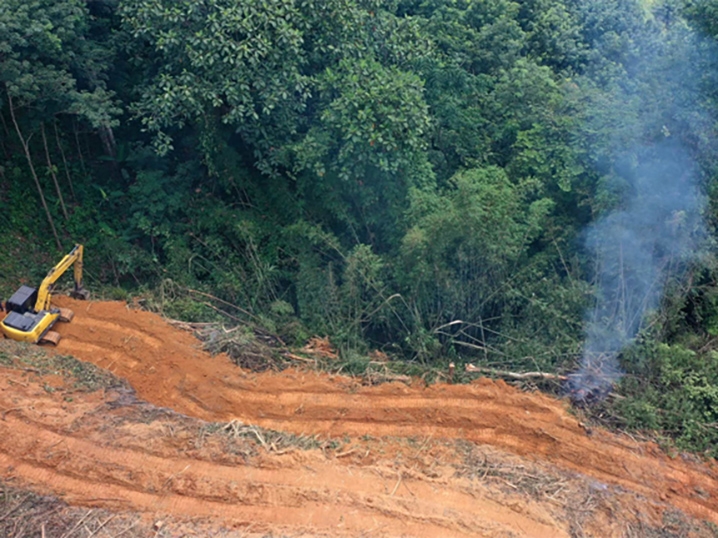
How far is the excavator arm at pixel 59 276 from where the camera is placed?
328 inches

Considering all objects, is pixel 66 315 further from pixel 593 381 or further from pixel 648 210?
pixel 648 210

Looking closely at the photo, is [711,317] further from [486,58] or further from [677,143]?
[486,58]

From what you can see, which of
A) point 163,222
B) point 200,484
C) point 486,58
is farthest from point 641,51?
point 200,484

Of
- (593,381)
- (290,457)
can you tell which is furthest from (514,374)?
(290,457)

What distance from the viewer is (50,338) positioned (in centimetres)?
824

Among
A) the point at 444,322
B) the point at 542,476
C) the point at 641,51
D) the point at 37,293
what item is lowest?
the point at 542,476

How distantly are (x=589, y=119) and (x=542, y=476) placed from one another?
547 centimetres

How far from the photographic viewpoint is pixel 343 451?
6914 mm

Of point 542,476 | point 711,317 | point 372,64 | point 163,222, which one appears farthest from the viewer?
point 163,222

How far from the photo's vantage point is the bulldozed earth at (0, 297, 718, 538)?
5938 mm

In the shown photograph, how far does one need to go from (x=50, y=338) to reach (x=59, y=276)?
101 centimetres

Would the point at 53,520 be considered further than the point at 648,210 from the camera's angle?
No

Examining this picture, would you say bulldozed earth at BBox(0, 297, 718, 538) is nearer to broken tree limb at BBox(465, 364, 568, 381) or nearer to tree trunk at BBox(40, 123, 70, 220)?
broken tree limb at BBox(465, 364, 568, 381)

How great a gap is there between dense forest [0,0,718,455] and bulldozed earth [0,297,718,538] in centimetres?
82
